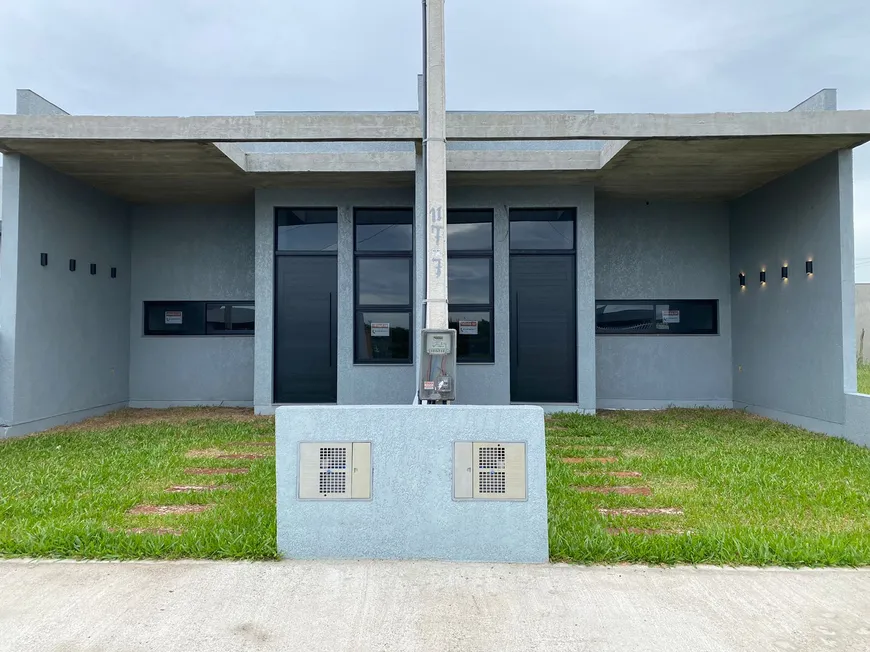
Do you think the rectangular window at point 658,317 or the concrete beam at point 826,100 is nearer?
the concrete beam at point 826,100

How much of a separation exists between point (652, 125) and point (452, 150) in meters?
3.10

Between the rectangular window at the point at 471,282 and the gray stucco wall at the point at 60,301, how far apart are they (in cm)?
607

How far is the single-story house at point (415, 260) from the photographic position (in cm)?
777

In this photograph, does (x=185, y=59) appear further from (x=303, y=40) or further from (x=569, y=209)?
(x=569, y=209)

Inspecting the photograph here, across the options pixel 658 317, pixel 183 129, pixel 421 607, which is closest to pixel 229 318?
pixel 183 129

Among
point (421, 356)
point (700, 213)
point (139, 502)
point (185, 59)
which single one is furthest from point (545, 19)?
point (185, 59)

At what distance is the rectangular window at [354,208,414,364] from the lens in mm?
9859

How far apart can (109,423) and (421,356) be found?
5.74m

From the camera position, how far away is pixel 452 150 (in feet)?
30.6

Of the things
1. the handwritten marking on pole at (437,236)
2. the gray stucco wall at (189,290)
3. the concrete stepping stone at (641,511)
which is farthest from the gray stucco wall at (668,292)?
the gray stucco wall at (189,290)

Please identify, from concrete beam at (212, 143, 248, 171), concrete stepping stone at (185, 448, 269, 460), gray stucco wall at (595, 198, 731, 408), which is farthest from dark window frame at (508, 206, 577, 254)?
concrete stepping stone at (185, 448, 269, 460)

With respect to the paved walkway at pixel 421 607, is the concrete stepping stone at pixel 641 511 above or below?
below

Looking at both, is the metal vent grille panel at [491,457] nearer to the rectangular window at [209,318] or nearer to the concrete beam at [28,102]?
the concrete beam at [28,102]

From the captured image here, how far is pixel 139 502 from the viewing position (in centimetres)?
500
